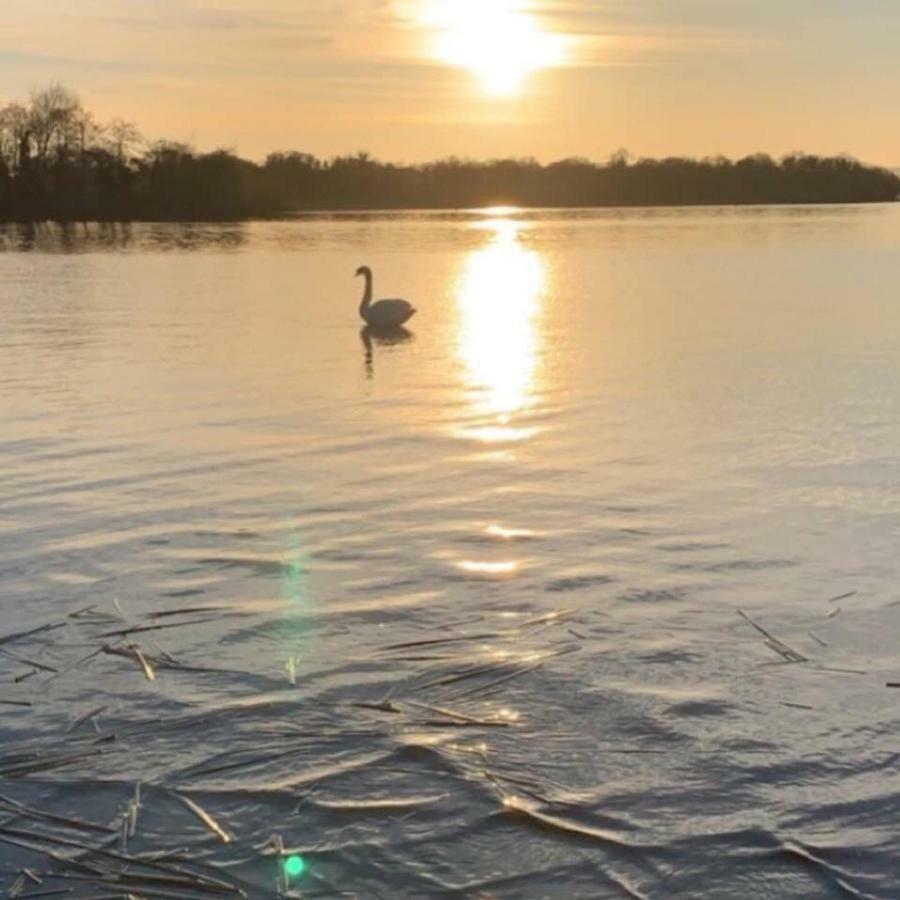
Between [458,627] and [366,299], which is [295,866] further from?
[366,299]

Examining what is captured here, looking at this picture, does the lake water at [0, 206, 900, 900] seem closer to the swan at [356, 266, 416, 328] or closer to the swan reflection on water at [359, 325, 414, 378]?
the swan reflection on water at [359, 325, 414, 378]

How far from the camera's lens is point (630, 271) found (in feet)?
105

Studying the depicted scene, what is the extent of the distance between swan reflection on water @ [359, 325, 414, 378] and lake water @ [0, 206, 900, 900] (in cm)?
256

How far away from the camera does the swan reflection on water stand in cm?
1867

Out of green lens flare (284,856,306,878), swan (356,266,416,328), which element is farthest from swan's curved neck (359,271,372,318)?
green lens flare (284,856,306,878)

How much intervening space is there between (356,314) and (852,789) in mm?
19639

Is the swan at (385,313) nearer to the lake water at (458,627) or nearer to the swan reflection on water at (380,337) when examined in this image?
the swan reflection on water at (380,337)

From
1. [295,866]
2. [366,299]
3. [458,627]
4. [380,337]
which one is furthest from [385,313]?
[295,866]

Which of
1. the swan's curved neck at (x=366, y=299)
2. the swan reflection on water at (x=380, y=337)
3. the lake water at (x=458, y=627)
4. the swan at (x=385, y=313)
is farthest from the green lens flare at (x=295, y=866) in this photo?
the swan's curved neck at (x=366, y=299)

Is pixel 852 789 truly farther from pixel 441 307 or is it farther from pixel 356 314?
pixel 441 307

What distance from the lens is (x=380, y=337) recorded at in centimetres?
2031

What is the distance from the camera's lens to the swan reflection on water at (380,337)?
18.7 m

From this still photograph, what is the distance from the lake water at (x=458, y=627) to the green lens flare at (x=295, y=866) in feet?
0.06

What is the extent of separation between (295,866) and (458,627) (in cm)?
231
